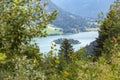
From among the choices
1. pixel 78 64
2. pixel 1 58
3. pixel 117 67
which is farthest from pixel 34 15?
pixel 1 58

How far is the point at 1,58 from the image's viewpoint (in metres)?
4.99

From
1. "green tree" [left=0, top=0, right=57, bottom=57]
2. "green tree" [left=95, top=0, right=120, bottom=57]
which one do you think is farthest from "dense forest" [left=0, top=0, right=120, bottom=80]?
"green tree" [left=95, top=0, right=120, bottom=57]

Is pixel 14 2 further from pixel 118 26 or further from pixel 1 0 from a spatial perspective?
pixel 118 26

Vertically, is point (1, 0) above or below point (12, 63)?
above

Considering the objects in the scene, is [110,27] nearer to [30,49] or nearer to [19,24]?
[30,49]

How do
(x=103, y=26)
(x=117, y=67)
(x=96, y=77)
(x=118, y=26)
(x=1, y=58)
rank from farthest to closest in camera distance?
(x=103, y=26) < (x=118, y=26) < (x=117, y=67) < (x=96, y=77) < (x=1, y=58)

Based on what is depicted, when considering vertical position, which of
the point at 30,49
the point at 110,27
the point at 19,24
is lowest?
the point at 110,27

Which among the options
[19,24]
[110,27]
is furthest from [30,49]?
[110,27]

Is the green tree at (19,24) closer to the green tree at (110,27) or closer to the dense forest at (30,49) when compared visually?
the dense forest at (30,49)

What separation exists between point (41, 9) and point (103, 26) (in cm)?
3747

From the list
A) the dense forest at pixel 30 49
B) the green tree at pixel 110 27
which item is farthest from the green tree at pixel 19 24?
the green tree at pixel 110 27

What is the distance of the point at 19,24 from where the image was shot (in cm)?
912

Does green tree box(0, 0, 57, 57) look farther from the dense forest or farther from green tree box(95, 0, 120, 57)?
green tree box(95, 0, 120, 57)

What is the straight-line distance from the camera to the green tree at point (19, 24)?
8750mm
